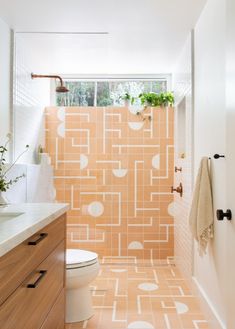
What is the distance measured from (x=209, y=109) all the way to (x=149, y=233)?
205cm

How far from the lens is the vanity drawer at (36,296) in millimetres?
1146

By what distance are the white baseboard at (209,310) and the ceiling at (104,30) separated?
6.90 feet

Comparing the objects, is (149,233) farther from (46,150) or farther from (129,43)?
(129,43)

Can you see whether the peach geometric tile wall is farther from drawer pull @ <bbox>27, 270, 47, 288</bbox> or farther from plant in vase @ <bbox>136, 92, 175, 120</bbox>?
drawer pull @ <bbox>27, 270, 47, 288</bbox>

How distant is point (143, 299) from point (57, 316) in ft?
3.76

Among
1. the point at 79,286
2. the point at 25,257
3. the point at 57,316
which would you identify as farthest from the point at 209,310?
the point at 25,257

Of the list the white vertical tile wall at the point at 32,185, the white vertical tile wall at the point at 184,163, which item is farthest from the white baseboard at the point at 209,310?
the white vertical tile wall at the point at 32,185

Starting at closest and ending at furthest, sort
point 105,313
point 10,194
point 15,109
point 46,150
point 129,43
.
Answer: point 105,313, point 10,194, point 15,109, point 129,43, point 46,150

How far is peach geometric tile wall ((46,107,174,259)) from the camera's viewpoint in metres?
4.04

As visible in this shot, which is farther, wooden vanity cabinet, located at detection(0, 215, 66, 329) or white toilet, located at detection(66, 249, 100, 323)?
white toilet, located at detection(66, 249, 100, 323)

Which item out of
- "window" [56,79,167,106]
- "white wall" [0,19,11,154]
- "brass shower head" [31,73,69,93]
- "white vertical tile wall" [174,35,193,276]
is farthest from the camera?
"window" [56,79,167,106]

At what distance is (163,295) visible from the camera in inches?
118

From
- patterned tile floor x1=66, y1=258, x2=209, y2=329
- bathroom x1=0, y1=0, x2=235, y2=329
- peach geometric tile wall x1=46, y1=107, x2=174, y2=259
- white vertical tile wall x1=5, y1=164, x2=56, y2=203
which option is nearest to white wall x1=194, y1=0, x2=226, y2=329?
bathroom x1=0, y1=0, x2=235, y2=329

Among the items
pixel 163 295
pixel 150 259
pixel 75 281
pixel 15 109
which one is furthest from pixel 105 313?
pixel 15 109
